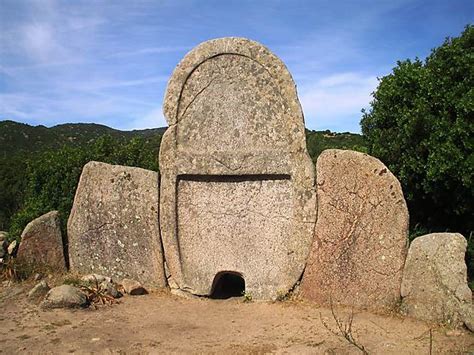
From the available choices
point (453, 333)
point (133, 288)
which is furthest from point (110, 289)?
point (453, 333)

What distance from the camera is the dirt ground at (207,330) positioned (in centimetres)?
518

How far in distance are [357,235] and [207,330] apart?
2.22m

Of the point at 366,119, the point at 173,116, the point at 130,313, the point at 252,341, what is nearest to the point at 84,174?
the point at 173,116

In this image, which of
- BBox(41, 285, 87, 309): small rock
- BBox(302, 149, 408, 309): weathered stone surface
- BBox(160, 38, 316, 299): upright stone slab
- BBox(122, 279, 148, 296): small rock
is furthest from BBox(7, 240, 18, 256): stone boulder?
BBox(302, 149, 408, 309): weathered stone surface

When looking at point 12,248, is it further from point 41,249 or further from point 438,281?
point 438,281

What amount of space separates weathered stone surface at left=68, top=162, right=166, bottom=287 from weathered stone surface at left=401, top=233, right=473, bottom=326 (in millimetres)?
3432

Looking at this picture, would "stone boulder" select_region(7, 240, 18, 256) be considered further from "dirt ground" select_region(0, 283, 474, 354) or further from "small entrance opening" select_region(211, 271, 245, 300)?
"small entrance opening" select_region(211, 271, 245, 300)

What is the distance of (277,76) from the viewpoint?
266 inches

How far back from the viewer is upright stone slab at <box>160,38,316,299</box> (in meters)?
6.69

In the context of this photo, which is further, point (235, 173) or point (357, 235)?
point (235, 173)

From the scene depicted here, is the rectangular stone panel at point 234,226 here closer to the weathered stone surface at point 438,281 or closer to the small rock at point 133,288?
the small rock at point 133,288

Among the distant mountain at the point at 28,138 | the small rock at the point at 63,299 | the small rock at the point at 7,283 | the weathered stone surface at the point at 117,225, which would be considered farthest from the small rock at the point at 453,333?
the distant mountain at the point at 28,138

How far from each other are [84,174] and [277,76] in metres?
3.33

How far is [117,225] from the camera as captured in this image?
24.3ft
